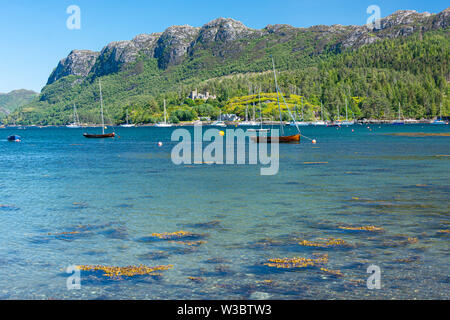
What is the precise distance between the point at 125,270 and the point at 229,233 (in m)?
7.76

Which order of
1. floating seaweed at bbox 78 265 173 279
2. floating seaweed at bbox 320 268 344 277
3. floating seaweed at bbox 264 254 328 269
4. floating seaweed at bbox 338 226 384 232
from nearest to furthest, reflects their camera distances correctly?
floating seaweed at bbox 320 268 344 277, floating seaweed at bbox 78 265 173 279, floating seaweed at bbox 264 254 328 269, floating seaweed at bbox 338 226 384 232

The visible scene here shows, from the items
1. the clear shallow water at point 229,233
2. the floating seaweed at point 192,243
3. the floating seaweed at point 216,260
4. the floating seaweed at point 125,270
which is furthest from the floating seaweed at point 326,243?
the floating seaweed at point 125,270

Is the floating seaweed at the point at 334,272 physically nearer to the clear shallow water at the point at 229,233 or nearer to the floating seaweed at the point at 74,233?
the clear shallow water at the point at 229,233

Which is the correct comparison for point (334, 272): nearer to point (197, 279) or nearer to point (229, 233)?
point (197, 279)

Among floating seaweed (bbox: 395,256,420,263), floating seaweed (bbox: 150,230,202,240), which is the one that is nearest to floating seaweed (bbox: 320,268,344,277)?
floating seaweed (bbox: 395,256,420,263)

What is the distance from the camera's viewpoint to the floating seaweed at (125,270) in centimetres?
1862

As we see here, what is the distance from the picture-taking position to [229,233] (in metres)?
25.6

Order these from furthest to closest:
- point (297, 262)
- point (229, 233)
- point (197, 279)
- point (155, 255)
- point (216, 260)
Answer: point (229, 233) < point (155, 255) < point (216, 260) < point (297, 262) < point (197, 279)

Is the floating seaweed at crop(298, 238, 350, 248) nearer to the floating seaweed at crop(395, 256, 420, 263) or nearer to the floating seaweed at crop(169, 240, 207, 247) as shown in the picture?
the floating seaweed at crop(395, 256, 420, 263)

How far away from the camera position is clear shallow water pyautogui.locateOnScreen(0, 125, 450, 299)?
673 inches

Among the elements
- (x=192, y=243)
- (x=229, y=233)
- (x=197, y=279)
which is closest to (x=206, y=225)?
(x=229, y=233)

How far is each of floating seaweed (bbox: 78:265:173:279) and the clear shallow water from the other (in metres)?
0.54

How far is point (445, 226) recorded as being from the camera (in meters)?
26.2
